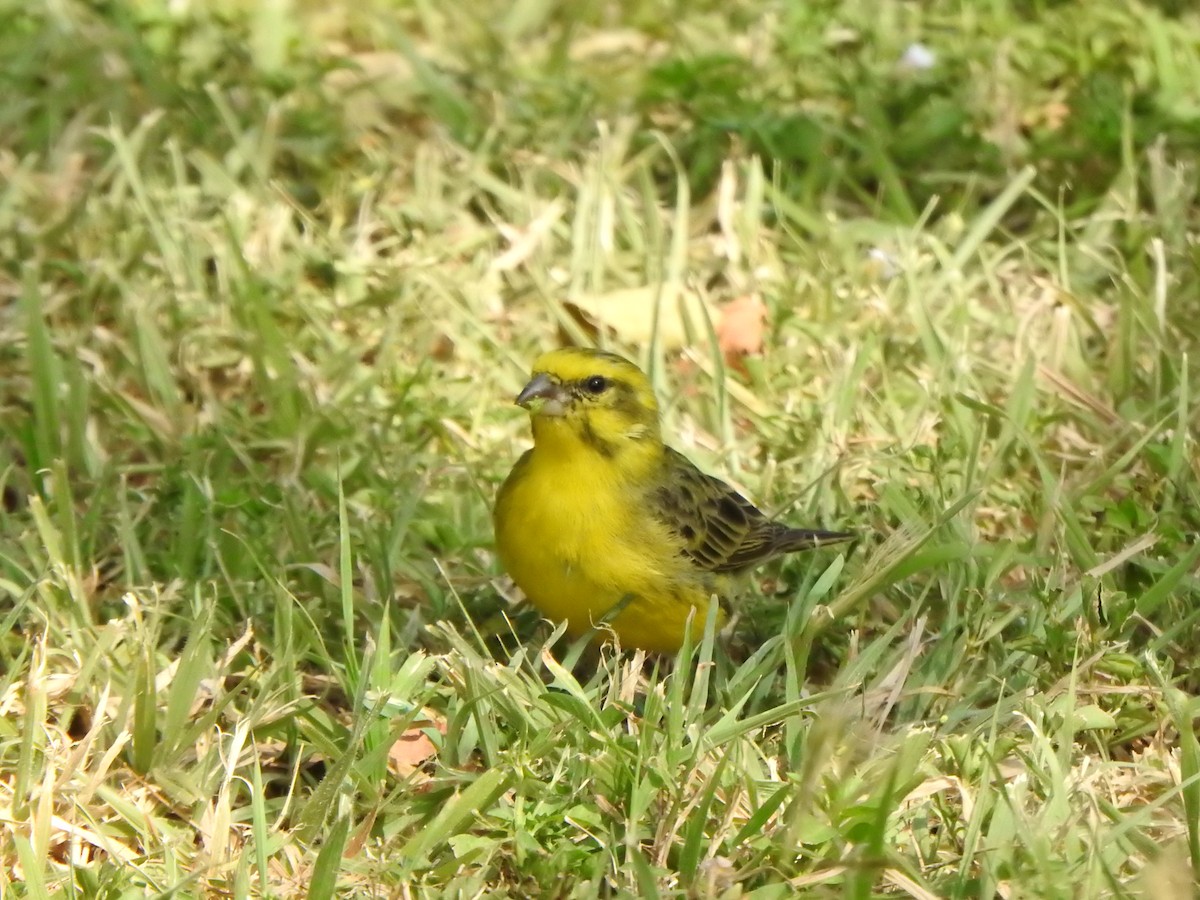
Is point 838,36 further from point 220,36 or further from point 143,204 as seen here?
point 143,204

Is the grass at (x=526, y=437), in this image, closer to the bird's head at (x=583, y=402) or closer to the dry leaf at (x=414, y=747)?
the dry leaf at (x=414, y=747)

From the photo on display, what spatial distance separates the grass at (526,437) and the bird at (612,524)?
7.0 inches

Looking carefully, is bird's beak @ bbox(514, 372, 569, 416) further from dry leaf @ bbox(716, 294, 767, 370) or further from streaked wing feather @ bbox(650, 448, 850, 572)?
dry leaf @ bbox(716, 294, 767, 370)

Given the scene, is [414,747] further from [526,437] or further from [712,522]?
[526,437]

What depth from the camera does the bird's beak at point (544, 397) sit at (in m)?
4.33

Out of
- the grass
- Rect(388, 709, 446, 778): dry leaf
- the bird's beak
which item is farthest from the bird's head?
Rect(388, 709, 446, 778): dry leaf

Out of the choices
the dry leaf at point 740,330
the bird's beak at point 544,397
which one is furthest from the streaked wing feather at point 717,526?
the dry leaf at point 740,330

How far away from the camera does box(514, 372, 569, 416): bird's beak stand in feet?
14.2

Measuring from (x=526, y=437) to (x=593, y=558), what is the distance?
3.96 ft

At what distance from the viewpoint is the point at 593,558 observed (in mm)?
4262

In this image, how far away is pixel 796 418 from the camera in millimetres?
5270

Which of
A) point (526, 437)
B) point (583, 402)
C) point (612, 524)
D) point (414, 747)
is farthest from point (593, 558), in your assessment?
point (526, 437)

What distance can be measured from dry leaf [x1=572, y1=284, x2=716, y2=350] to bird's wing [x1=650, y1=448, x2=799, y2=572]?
1.10m

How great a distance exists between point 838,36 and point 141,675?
4.40m
